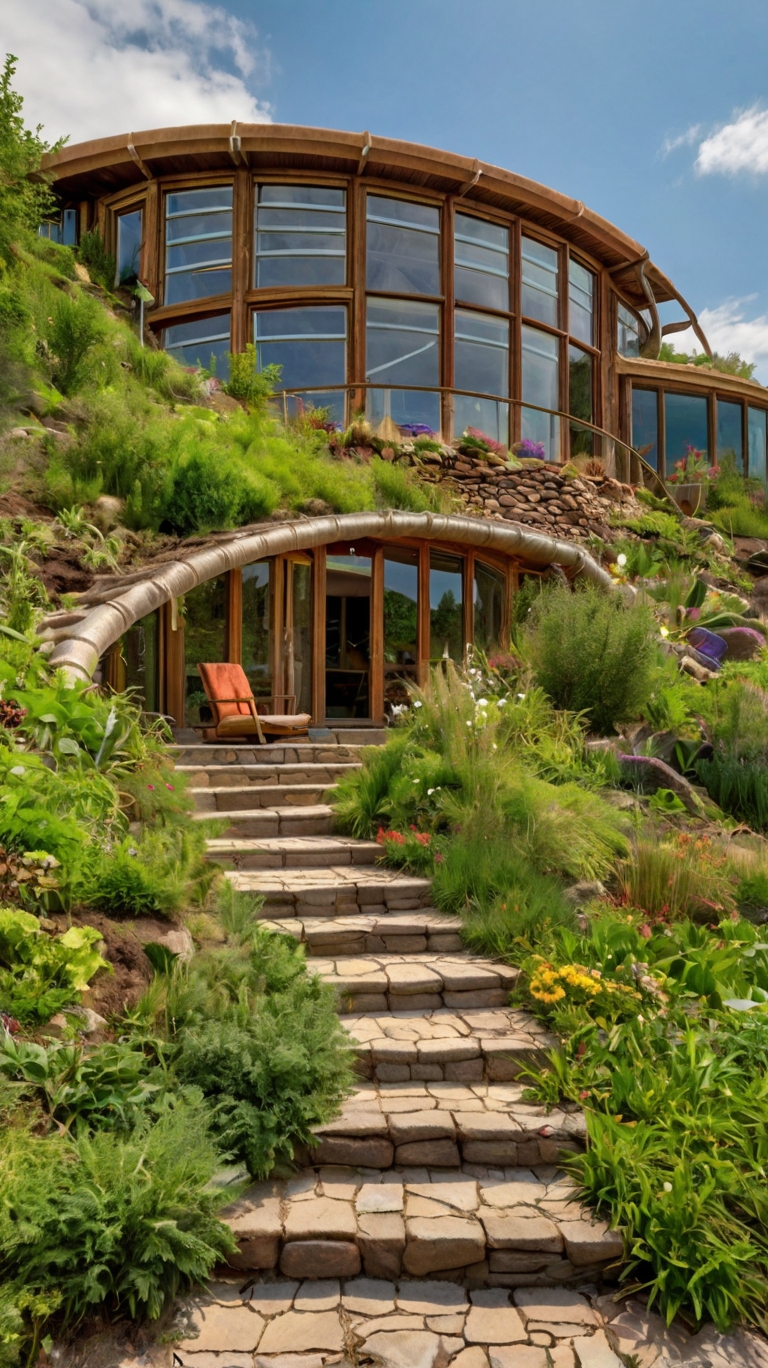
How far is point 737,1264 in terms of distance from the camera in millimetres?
2832

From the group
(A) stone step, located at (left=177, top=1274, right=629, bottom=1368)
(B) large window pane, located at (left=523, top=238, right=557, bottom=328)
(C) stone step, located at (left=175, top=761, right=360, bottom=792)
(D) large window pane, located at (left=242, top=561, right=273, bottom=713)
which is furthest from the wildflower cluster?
(B) large window pane, located at (left=523, top=238, right=557, bottom=328)

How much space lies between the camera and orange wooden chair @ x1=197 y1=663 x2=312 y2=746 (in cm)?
837

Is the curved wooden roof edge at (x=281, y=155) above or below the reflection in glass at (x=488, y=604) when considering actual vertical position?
above

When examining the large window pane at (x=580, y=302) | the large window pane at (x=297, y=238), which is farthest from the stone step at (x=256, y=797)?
the large window pane at (x=580, y=302)

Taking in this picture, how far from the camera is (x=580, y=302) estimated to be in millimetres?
15648

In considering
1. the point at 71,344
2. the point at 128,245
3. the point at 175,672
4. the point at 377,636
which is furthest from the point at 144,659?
the point at 128,245

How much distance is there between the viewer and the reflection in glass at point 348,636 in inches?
425

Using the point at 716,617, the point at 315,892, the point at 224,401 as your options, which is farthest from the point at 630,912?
the point at 224,401

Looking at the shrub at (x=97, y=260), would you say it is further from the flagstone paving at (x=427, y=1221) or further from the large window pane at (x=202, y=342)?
the flagstone paving at (x=427, y=1221)

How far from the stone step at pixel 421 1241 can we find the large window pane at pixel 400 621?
8.02 m

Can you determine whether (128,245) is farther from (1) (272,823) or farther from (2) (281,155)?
(1) (272,823)

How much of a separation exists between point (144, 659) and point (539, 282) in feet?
31.7

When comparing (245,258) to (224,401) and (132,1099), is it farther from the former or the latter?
(132,1099)

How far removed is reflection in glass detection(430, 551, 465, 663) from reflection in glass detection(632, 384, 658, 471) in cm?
747
